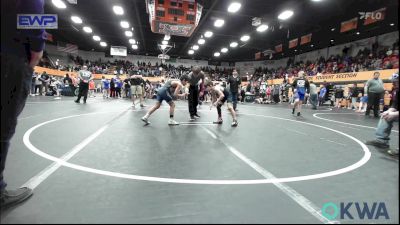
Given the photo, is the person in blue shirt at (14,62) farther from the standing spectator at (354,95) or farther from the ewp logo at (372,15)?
the standing spectator at (354,95)

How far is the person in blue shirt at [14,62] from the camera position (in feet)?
6.36

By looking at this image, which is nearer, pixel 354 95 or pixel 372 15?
pixel 372 15

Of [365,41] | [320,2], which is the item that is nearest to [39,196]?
[320,2]

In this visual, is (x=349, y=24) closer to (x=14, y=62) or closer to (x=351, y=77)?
(x=351, y=77)

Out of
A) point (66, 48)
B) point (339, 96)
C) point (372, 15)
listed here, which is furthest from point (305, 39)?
point (66, 48)

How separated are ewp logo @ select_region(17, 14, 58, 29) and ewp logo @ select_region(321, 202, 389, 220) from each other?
2494 millimetres

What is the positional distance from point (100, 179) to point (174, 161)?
993mm

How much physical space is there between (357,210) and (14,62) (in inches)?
111

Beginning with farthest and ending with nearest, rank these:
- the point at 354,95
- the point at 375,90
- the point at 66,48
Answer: the point at 66,48 < the point at 354,95 < the point at 375,90

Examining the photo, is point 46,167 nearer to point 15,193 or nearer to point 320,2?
point 15,193

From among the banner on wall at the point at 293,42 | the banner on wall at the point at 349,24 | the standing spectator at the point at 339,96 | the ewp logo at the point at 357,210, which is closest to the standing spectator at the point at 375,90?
the banner on wall at the point at 349,24

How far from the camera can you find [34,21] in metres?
1.97

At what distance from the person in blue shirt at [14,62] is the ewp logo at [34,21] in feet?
0.11

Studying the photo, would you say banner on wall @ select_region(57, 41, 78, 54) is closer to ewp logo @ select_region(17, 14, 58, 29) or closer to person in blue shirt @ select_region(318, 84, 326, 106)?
person in blue shirt @ select_region(318, 84, 326, 106)
